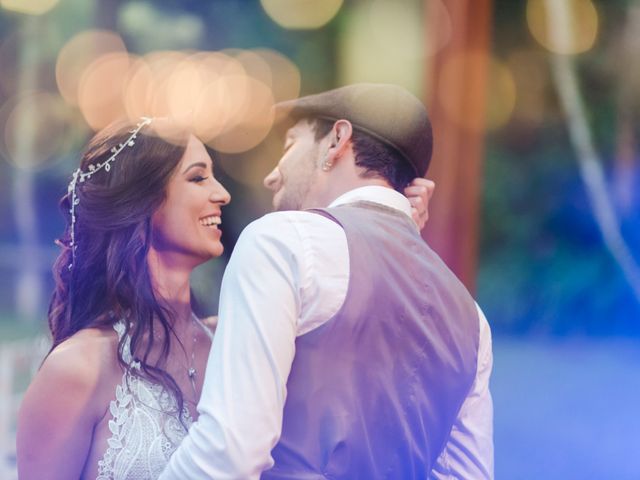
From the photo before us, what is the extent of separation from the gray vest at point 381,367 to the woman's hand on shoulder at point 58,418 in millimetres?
546

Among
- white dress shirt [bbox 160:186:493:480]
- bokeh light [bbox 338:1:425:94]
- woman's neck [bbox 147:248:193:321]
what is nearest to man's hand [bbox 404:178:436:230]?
white dress shirt [bbox 160:186:493:480]

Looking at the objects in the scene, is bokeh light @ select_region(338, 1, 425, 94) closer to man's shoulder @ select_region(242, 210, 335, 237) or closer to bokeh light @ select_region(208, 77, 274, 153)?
bokeh light @ select_region(208, 77, 274, 153)

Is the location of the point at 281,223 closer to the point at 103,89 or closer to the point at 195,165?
the point at 195,165

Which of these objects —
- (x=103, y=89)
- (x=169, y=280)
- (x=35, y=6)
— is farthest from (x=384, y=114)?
(x=35, y=6)

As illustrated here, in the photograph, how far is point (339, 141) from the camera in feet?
4.10

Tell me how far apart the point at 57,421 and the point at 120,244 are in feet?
1.27

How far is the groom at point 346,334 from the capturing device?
938 mm

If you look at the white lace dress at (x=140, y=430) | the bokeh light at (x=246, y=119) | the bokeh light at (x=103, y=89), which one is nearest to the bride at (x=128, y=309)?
the white lace dress at (x=140, y=430)

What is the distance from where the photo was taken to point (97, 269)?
1.65 meters

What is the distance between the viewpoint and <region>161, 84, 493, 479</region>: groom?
0.94 meters

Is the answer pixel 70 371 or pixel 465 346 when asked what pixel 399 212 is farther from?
pixel 70 371

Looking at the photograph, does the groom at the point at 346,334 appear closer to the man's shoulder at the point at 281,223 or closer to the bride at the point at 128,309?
the man's shoulder at the point at 281,223

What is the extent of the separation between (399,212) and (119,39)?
169 inches

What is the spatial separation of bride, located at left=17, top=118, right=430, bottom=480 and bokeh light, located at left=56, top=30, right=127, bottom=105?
3.48 m
